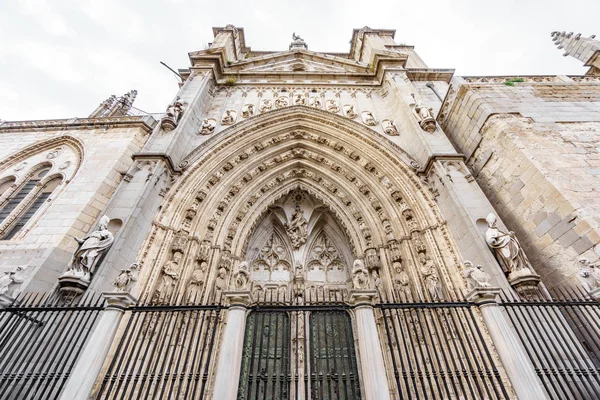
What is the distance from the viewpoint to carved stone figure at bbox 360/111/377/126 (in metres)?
9.66

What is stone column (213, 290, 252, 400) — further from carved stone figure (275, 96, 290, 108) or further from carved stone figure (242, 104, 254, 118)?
carved stone figure (275, 96, 290, 108)

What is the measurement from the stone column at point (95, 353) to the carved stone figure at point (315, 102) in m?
8.71

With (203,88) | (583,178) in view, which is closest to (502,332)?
(583,178)

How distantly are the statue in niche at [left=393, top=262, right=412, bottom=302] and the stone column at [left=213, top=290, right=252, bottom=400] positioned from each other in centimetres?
403

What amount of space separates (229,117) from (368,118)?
503 cm

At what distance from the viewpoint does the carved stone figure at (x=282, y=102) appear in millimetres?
10380

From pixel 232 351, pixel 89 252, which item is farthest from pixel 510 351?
pixel 89 252

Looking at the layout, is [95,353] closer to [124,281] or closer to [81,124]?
[124,281]

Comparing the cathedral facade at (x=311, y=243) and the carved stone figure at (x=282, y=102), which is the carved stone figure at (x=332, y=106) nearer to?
the cathedral facade at (x=311, y=243)

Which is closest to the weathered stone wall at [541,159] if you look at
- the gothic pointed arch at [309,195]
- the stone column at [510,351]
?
the gothic pointed arch at [309,195]

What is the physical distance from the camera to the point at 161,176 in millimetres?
7023

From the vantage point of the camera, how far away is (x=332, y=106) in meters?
10.4

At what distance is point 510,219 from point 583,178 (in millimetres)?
1485

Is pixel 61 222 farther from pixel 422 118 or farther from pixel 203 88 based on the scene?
pixel 422 118
